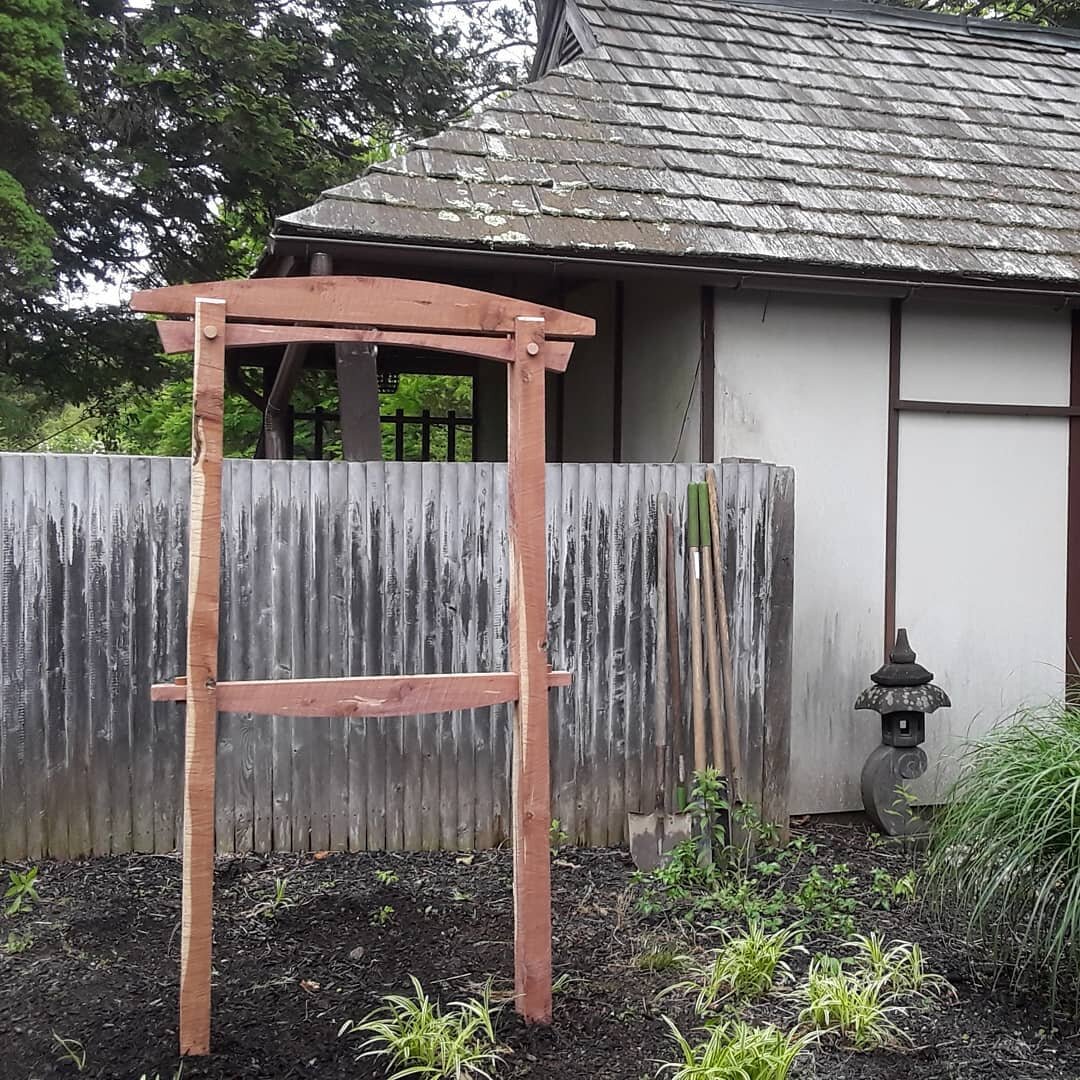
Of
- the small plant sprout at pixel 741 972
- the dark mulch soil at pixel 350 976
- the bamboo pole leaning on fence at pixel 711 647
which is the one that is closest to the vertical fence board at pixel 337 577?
the dark mulch soil at pixel 350 976

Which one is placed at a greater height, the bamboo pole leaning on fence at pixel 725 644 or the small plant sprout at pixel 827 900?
the bamboo pole leaning on fence at pixel 725 644

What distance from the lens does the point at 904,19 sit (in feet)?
28.5

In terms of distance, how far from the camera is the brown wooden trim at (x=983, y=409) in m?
5.68

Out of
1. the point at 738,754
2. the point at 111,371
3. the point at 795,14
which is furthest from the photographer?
the point at 111,371

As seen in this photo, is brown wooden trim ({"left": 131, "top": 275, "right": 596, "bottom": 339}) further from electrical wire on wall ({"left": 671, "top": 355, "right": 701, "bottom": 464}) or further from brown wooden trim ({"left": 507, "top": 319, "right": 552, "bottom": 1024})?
electrical wire on wall ({"left": 671, "top": 355, "right": 701, "bottom": 464})

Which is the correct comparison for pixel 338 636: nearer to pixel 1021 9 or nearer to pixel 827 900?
pixel 827 900

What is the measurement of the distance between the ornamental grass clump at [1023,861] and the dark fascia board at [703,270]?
2634mm

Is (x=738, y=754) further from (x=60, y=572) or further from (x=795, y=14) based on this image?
(x=795, y=14)

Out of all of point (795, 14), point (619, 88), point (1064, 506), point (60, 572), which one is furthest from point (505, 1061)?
point (795, 14)

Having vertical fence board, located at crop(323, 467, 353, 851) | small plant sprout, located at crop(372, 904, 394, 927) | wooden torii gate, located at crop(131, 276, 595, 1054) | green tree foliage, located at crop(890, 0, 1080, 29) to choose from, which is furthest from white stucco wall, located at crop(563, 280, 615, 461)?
green tree foliage, located at crop(890, 0, 1080, 29)

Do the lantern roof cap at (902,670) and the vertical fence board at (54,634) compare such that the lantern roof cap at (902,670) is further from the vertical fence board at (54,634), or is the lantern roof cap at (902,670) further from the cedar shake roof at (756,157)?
the vertical fence board at (54,634)

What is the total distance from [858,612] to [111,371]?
26.6 feet

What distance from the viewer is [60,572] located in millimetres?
4152

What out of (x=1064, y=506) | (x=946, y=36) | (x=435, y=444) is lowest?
(x=1064, y=506)
